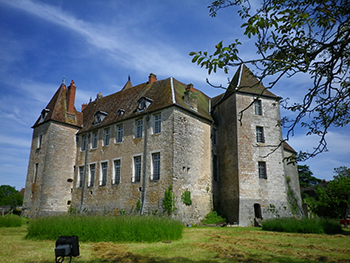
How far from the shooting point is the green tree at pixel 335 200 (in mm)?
22797

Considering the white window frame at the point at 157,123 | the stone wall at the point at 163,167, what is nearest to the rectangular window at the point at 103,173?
the stone wall at the point at 163,167

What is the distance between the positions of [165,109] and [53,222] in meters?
11.1

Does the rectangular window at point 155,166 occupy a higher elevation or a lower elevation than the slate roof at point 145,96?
lower

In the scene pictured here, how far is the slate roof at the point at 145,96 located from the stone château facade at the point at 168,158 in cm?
11

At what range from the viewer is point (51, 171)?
2348 centimetres

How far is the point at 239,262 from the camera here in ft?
20.1

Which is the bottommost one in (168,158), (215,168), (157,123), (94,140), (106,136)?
(215,168)

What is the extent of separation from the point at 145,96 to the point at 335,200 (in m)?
17.8

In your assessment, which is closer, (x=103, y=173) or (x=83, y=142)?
(x=103, y=173)

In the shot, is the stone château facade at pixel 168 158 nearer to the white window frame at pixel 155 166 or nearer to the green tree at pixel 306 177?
the white window frame at pixel 155 166

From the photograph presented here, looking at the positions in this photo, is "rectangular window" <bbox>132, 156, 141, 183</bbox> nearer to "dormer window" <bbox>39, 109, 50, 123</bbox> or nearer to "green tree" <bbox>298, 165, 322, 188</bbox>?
"dormer window" <bbox>39, 109, 50, 123</bbox>

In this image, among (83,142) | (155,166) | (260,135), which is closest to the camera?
(155,166)

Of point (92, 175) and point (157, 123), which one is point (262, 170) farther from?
point (92, 175)

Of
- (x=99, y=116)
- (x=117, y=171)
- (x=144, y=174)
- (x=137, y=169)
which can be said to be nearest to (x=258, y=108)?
(x=144, y=174)
